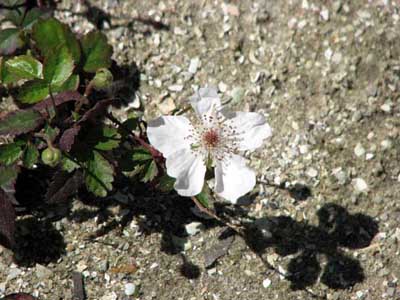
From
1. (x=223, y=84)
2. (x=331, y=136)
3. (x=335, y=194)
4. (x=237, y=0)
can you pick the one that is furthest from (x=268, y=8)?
(x=335, y=194)

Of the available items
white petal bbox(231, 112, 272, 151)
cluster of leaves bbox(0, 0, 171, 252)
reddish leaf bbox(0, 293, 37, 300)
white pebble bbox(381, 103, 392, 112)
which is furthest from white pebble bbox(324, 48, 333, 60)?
reddish leaf bbox(0, 293, 37, 300)

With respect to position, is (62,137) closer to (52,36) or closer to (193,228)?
(52,36)

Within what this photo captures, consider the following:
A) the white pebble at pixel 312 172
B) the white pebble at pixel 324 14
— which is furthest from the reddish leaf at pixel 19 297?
the white pebble at pixel 324 14

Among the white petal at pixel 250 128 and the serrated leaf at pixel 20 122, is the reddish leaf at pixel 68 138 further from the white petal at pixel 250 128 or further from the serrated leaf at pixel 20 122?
the white petal at pixel 250 128

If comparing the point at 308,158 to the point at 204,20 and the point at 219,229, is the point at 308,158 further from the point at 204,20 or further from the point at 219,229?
the point at 204,20

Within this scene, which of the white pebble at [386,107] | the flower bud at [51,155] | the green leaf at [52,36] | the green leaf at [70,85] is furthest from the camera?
the white pebble at [386,107]

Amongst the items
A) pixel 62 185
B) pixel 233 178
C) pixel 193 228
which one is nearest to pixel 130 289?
pixel 193 228
